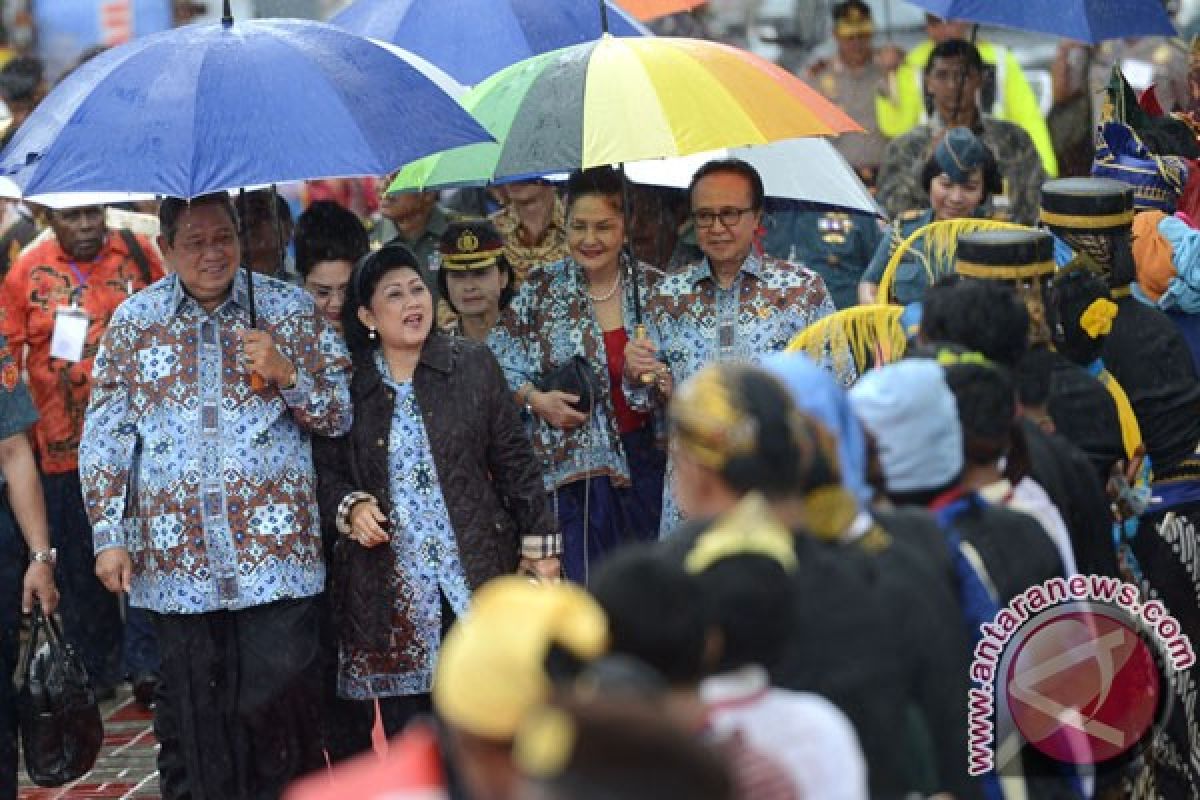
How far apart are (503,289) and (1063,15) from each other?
8.01ft

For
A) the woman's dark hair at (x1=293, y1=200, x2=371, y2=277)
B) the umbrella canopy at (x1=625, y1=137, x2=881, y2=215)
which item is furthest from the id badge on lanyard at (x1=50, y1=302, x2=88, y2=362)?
the umbrella canopy at (x1=625, y1=137, x2=881, y2=215)

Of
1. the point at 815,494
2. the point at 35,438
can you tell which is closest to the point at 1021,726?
the point at 815,494

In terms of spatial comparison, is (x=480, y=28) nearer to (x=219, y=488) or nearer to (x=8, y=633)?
(x=219, y=488)

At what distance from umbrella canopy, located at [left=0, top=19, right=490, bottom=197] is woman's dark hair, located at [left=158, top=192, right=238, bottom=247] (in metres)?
0.47

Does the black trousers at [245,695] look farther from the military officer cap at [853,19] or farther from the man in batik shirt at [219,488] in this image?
the military officer cap at [853,19]

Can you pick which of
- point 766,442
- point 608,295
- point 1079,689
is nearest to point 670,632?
point 766,442

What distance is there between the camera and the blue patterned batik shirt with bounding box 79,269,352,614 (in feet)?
23.8

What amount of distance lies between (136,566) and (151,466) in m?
0.35

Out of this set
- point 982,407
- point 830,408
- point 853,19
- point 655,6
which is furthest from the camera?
point 853,19

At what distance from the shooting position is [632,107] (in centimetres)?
750

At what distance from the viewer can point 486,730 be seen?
3271 millimetres

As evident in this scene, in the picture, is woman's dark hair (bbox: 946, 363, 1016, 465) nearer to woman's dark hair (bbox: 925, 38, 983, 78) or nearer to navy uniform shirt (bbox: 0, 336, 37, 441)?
navy uniform shirt (bbox: 0, 336, 37, 441)

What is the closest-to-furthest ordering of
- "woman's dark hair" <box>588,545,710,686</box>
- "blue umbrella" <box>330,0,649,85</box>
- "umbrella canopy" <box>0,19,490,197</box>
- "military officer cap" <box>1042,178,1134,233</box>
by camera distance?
"woman's dark hair" <box>588,545,710,686</box> → "umbrella canopy" <box>0,19,490,197</box> → "military officer cap" <box>1042,178,1134,233</box> → "blue umbrella" <box>330,0,649,85</box>

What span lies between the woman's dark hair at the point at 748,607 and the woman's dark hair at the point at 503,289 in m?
5.23
